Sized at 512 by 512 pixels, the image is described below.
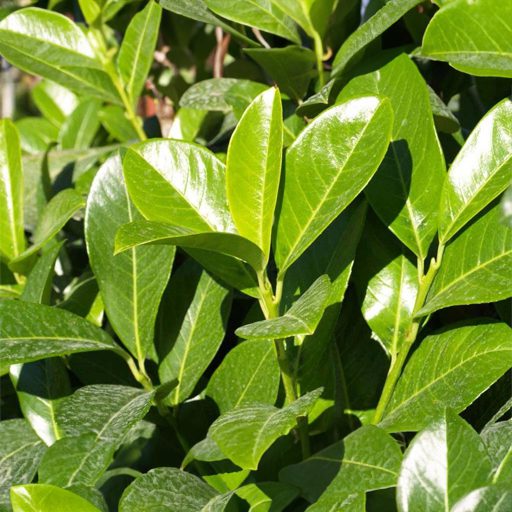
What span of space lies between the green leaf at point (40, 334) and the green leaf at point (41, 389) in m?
0.12

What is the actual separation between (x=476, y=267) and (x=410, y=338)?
107 mm

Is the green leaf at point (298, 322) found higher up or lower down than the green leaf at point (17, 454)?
higher up

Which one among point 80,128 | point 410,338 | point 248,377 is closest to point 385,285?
point 410,338

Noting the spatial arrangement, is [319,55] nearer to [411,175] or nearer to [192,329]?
[411,175]

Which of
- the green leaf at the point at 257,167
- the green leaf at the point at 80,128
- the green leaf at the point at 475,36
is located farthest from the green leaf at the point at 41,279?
the green leaf at the point at 80,128

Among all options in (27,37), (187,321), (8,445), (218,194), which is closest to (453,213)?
(218,194)

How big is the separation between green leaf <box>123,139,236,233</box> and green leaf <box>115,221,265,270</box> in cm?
8

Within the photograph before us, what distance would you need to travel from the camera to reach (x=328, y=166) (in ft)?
2.78

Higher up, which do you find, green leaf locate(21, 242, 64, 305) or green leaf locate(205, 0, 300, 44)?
green leaf locate(205, 0, 300, 44)

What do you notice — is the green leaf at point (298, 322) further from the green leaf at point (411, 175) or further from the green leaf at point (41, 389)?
the green leaf at point (41, 389)

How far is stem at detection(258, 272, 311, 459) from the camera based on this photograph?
2.90 ft

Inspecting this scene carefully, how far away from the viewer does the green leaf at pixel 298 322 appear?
74 cm

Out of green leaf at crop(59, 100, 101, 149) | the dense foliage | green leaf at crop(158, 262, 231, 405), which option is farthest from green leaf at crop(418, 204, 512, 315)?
green leaf at crop(59, 100, 101, 149)

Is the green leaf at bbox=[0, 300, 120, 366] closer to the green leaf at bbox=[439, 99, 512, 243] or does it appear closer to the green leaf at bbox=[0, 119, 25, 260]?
the green leaf at bbox=[0, 119, 25, 260]
